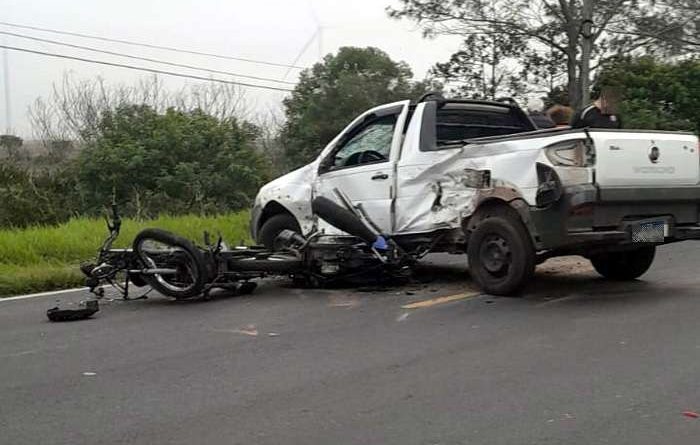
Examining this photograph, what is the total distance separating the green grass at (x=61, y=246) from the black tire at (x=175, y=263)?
2.17 m

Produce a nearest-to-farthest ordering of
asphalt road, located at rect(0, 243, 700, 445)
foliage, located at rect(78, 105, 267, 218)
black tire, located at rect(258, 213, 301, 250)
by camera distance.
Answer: asphalt road, located at rect(0, 243, 700, 445)
black tire, located at rect(258, 213, 301, 250)
foliage, located at rect(78, 105, 267, 218)

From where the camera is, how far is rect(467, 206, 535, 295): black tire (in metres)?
7.45

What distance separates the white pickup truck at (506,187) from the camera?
7164 millimetres

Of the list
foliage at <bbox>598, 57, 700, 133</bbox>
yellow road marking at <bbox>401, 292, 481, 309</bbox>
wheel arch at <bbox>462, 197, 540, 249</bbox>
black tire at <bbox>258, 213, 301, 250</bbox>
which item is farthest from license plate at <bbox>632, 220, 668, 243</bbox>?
foliage at <bbox>598, 57, 700, 133</bbox>

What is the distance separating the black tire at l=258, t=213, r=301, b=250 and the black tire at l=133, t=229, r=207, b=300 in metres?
1.71

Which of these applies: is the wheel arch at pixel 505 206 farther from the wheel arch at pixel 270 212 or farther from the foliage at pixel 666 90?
the foliage at pixel 666 90

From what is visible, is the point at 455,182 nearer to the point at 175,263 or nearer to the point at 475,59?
the point at 175,263

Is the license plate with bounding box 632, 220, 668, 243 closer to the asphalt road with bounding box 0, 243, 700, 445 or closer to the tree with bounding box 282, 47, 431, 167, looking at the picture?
the asphalt road with bounding box 0, 243, 700, 445

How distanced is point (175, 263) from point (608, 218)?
158 inches

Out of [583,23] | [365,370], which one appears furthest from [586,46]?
[365,370]

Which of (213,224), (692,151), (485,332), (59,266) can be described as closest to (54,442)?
(485,332)

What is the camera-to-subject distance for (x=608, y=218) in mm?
7211

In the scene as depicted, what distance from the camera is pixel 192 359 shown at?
581 centimetres

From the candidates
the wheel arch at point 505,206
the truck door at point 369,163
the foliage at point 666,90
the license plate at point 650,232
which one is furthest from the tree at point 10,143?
the license plate at point 650,232
